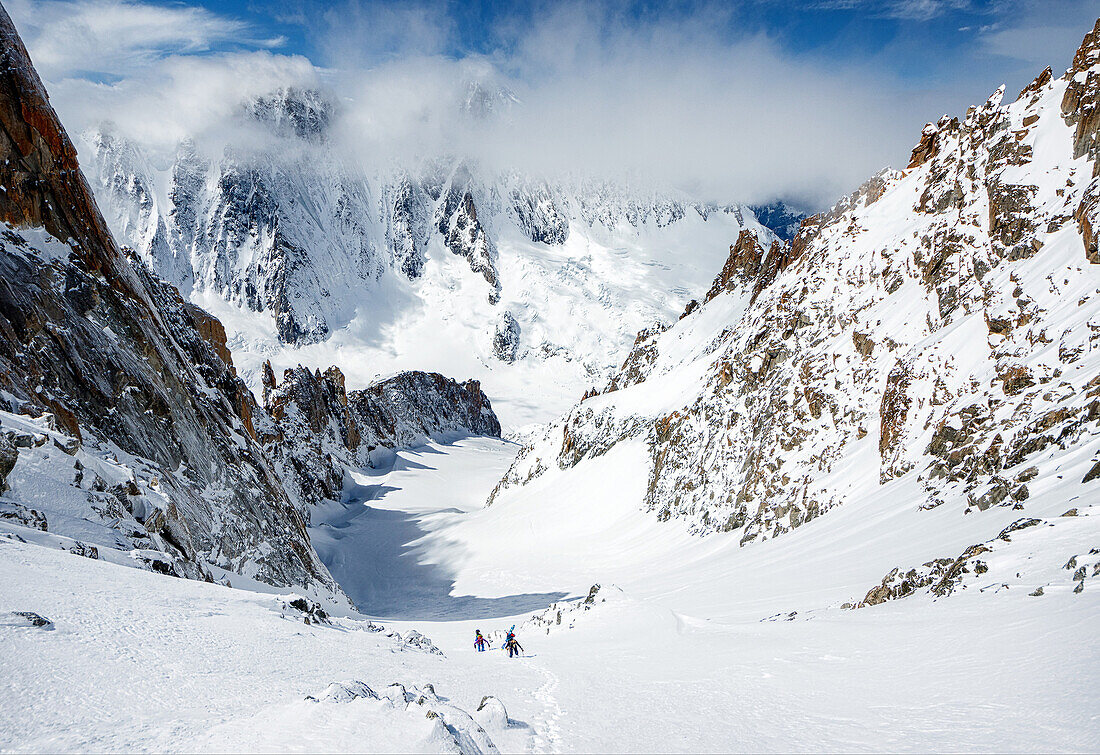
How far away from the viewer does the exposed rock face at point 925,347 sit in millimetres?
21188

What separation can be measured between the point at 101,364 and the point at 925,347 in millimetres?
33139

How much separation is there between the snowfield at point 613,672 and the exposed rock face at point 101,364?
9.14 meters

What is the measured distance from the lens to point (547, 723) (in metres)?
7.39

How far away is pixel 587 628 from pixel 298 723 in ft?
59.2

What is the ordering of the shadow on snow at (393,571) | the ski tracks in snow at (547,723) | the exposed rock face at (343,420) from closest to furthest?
1. the ski tracks in snow at (547,723)
2. the shadow on snow at (393,571)
3. the exposed rock face at (343,420)

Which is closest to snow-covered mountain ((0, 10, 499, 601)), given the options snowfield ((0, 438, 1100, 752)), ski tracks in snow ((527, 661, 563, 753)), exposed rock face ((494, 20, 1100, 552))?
snowfield ((0, 438, 1100, 752))

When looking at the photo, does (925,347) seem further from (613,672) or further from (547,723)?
(547,723)

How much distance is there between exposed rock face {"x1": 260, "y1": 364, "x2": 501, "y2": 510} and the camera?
7394 cm

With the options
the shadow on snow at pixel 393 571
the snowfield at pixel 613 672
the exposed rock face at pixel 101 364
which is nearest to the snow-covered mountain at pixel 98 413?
the exposed rock face at pixel 101 364

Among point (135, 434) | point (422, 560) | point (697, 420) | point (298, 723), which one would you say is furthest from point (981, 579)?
point (422, 560)

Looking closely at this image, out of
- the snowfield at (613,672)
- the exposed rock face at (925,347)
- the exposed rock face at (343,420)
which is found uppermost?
the exposed rock face at (343,420)

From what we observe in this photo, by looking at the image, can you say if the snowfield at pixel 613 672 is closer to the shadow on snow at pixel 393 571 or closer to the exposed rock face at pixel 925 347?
the exposed rock face at pixel 925 347

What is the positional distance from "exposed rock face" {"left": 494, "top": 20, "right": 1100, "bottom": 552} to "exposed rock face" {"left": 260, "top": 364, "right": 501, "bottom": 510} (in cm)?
4328

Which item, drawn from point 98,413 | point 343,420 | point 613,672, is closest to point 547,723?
point 613,672
